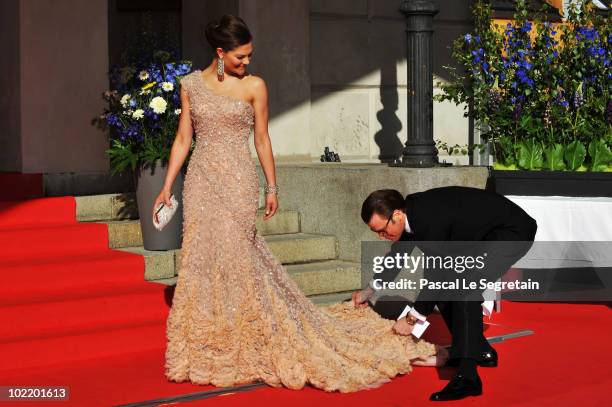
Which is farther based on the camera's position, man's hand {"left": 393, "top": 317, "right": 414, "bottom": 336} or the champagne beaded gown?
man's hand {"left": 393, "top": 317, "right": 414, "bottom": 336}

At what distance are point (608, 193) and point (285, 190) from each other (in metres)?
2.82

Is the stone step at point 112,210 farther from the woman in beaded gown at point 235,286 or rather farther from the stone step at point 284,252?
the woman in beaded gown at point 235,286

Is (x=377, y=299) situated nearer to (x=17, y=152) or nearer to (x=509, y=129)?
(x=509, y=129)

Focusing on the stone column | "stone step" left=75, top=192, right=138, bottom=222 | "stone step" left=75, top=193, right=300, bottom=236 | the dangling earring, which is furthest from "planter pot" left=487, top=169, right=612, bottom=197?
the dangling earring

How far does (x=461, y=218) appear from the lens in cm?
676

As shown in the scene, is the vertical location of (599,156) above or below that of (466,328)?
above

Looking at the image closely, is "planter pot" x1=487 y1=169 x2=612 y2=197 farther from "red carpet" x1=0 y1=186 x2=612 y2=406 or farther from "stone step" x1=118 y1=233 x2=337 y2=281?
"stone step" x1=118 y1=233 x2=337 y2=281

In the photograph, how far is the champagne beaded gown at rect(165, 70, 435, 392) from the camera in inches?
274

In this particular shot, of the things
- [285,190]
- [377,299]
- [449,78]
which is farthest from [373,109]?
[377,299]

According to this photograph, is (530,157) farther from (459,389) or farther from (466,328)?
(459,389)

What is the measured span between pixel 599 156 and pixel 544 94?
74 centimetres

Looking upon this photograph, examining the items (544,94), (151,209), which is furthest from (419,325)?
(544,94)

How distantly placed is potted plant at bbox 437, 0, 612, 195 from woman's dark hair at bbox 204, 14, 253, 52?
3.24 metres

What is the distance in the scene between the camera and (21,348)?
7.50 meters
